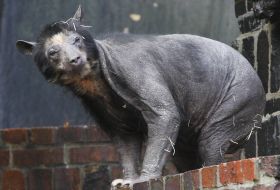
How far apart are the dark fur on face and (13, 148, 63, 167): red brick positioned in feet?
8.14

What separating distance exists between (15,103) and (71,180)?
1.20 meters

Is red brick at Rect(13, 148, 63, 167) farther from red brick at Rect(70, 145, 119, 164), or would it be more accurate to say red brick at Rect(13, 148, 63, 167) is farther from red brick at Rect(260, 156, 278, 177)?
red brick at Rect(260, 156, 278, 177)

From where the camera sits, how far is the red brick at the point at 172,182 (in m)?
5.87

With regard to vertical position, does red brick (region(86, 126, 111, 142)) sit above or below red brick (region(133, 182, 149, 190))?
above

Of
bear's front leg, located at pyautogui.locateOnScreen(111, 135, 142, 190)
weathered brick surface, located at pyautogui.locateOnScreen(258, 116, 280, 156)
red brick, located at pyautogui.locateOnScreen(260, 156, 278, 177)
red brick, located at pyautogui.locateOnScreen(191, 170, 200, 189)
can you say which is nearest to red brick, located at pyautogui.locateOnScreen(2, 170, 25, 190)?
weathered brick surface, located at pyautogui.locateOnScreen(258, 116, 280, 156)

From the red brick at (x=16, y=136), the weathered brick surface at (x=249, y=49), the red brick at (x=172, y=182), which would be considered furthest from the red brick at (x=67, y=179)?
the red brick at (x=172, y=182)

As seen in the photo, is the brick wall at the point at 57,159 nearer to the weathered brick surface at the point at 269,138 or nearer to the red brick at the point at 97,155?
the red brick at the point at 97,155

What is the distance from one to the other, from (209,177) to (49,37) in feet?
4.47

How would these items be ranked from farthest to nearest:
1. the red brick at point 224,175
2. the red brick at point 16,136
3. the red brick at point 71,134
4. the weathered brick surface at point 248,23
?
the red brick at point 16,136, the red brick at point 71,134, the weathered brick surface at point 248,23, the red brick at point 224,175

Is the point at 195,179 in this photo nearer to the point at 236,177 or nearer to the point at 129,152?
the point at 236,177

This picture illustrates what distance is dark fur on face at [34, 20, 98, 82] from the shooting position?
6305 millimetres

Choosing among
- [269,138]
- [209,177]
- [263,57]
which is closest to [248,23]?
[263,57]

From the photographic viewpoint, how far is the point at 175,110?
6340 mm

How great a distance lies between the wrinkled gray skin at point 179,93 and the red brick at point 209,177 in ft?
2.38
